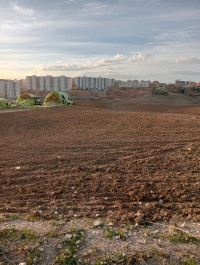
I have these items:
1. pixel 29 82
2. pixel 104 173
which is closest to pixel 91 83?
pixel 29 82

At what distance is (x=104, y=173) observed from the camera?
630cm

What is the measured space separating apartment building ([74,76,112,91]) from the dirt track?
264 ft

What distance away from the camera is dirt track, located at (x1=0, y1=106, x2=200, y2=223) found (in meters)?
4.49

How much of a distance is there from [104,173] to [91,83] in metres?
88.7

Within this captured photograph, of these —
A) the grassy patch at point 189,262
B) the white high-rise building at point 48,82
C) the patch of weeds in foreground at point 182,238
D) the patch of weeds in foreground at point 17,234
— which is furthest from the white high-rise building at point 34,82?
the grassy patch at point 189,262

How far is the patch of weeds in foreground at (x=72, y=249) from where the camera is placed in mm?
3051

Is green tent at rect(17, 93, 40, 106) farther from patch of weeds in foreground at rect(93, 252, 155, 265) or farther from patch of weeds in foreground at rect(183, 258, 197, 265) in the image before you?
patch of weeds in foreground at rect(183, 258, 197, 265)

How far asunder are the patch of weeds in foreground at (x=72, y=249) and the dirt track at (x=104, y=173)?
621 mm

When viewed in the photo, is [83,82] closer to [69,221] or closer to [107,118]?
[107,118]

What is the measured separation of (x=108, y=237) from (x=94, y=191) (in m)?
1.76

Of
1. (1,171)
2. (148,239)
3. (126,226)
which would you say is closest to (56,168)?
(1,171)

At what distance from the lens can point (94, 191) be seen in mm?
5238

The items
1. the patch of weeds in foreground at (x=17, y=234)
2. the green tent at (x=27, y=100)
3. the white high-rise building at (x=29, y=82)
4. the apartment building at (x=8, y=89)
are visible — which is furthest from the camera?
the white high-rise building at (x=29, y=82)

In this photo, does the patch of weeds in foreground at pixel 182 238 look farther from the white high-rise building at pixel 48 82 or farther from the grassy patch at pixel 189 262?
the white high-rise building at pixel 48 82
